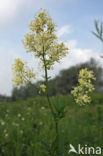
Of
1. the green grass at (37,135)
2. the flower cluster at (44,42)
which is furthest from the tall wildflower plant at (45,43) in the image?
the green grass at (37,135)

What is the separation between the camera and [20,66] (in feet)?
5.27

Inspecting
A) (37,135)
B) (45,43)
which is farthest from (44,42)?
(37,135)

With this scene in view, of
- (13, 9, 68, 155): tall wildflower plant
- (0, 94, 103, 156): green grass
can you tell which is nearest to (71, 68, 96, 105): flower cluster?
(13, 9, 68, 155): tall wildflower plant

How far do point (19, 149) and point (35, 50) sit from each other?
2.79 m

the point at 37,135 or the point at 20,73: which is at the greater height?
the point at 20,73

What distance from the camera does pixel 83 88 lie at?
1.51 metres

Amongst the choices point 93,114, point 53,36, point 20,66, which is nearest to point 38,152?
point 20,66

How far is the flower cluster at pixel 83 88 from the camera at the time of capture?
1450mm

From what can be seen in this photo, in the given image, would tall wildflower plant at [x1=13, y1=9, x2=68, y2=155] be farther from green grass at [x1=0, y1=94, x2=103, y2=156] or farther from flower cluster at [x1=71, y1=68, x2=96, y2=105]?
green grass at [x1=0, y1=94, x2=103, y2=156]

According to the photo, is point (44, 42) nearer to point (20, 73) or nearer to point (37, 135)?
point (20, 73)

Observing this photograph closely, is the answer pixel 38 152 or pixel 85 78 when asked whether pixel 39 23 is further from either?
pixel 38 152

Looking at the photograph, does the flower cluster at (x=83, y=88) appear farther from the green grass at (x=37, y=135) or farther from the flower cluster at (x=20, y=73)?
the green grass at (x=37, y=135)

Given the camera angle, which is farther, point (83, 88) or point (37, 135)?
point (37, 135)

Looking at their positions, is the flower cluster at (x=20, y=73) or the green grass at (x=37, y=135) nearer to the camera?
the flower cluster at (x=20, y=73)
